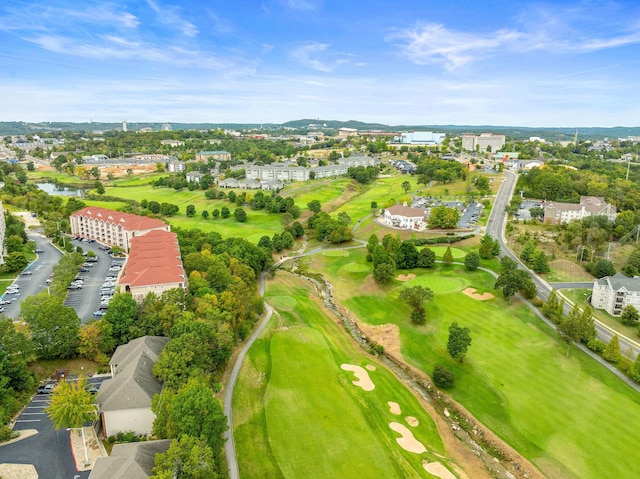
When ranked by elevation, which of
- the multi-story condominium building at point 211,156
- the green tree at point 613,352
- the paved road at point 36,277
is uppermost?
the multi-story condominium building at point 211,156

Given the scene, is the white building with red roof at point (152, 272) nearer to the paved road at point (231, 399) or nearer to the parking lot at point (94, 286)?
the parking lot at point (94, 286)

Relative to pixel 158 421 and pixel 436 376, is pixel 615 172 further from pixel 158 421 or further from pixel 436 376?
pixel 158 421

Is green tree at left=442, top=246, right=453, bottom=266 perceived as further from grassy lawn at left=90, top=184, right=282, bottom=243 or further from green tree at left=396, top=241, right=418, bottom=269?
grassy lawn at left=90, top=184, right=282, bottom=243

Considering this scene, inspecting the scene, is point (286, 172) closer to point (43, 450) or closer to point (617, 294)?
point (617, 294)

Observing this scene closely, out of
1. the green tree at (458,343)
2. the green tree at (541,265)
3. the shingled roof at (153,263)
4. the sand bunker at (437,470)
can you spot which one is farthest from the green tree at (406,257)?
the sand bunker at (437,470)

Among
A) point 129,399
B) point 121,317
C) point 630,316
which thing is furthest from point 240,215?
point 630,316

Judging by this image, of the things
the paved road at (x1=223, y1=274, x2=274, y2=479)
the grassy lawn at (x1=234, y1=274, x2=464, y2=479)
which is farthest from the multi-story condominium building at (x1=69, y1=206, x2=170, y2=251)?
the grassy lawn at (x1=234, y1=274, x2=464, y2=479)
